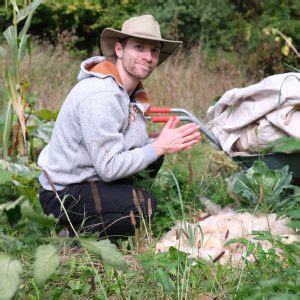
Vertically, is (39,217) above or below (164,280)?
above

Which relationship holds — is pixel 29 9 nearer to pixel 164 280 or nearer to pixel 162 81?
pixel 164 280

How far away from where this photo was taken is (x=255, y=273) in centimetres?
277

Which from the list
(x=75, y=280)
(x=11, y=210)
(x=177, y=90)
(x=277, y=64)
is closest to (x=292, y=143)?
(x=11, y=210)

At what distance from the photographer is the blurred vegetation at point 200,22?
34.9ft

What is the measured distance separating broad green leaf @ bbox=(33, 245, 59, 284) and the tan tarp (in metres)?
2.22

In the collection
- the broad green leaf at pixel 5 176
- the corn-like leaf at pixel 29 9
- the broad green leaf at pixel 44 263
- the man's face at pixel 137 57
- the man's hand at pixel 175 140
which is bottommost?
the broad green leaf at pixel 5 176

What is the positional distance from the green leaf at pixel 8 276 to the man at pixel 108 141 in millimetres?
1720

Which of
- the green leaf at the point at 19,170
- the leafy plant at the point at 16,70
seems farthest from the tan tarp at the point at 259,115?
the leafy plant at the point at 16,70

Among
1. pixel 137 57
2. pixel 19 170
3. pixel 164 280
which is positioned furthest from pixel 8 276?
pixel 19 170

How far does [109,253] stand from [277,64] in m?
8.94

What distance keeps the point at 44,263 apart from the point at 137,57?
2.16 metres

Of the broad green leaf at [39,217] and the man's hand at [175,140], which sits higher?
the broad green leaf at [39,217]

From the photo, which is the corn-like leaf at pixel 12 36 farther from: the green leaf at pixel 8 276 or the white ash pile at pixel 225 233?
the green leaf at pixel 8 276

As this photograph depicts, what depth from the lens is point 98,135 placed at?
3.43m
